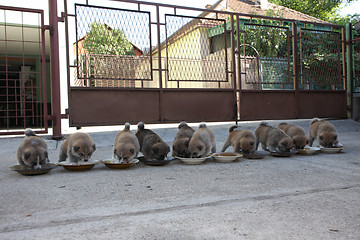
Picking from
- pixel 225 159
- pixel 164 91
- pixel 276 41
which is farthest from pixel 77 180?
pixel 276 41

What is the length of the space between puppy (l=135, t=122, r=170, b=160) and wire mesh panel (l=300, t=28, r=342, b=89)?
6344 mm

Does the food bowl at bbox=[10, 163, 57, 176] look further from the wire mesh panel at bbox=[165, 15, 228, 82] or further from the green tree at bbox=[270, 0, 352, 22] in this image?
the green tree at bbox=[270, 0, 352, 22]

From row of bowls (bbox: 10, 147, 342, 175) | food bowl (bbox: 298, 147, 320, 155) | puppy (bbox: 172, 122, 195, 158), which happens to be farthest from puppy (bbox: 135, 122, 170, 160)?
food bowl (bbox: 298, 147, 320, 155)

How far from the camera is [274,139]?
5914 mm

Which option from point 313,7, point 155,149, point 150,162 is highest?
point 313,7

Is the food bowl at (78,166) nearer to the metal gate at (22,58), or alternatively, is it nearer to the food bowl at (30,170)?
the food bowl at (30,170)

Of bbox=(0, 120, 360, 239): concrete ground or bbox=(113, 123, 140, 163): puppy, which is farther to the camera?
bbox=(113, 123, 140, 163): puppy

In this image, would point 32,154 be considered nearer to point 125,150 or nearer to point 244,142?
point 125,150

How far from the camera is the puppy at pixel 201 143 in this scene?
5.32 meters

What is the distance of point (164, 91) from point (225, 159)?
3.12 m

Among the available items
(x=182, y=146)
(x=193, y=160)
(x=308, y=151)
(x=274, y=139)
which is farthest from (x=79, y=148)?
(x=308, y=151)

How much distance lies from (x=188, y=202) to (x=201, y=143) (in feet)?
7.64

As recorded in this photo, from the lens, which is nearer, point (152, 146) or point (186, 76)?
point (152, 146)

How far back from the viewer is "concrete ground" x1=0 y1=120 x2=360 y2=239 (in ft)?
7.77
